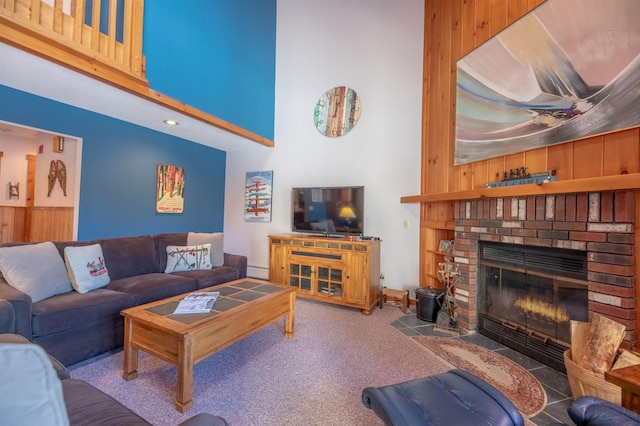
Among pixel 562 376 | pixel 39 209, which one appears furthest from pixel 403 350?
pixel 39 209

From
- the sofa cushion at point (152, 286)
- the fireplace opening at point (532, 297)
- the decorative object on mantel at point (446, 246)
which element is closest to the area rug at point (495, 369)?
the fireplace opening at point (532, 297)

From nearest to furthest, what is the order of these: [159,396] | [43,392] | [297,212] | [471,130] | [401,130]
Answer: [43,392] < [159,396] < [471,130] < [401,130] < [297,212]

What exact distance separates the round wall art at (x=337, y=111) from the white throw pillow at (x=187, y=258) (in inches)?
95.2

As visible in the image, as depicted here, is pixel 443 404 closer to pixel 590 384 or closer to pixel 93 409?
pixel 590 384

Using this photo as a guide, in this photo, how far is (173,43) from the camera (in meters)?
3.12

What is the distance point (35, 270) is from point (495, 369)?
3.57 metres

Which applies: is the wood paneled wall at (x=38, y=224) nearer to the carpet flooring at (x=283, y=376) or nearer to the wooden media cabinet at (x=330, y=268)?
the carpet flooring at (x=283, y=376)

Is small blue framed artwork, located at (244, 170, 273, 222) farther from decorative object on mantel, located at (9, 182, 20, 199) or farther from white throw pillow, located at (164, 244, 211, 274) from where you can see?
decorative object on mantel, located at (9, 182, 20, 199)

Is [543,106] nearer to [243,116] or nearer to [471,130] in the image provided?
[471,130]

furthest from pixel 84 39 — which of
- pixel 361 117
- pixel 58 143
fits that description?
pixel 361 117

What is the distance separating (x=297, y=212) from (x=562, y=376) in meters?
3.15

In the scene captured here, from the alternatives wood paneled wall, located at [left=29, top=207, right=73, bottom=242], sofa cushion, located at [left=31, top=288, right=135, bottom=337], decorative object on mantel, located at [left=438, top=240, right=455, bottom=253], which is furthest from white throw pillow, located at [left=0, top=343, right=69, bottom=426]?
wood paneled wall, located at [left=29, top=207, right=73, bottom=242]

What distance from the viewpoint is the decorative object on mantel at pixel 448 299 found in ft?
9.29

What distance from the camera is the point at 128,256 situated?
2980 mm
